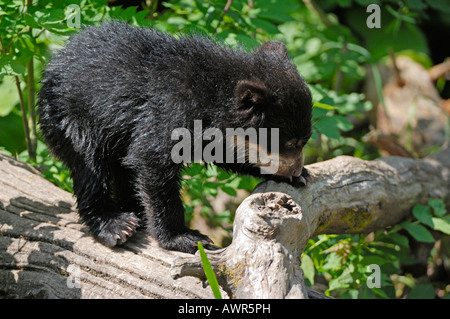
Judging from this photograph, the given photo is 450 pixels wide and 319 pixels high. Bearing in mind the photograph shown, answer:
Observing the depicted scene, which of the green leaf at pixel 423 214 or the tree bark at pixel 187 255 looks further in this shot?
the green leaf at pixel 423 214

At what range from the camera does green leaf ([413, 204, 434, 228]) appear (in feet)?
17.2

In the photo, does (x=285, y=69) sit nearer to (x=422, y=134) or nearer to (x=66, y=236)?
(x=66, y=236)

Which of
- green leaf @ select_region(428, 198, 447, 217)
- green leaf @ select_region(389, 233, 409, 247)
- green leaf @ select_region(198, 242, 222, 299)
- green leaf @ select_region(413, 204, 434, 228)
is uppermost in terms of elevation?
green leaf @ select_region(198, 242, 222, 299)

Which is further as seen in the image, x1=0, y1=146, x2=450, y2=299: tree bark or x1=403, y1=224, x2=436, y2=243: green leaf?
Result: x1=403, y1=224, x2=436, y2=243: green leaf

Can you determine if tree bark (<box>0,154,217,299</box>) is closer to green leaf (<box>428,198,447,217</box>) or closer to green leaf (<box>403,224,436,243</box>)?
green leaf (<box>403,224,436,243</box>)

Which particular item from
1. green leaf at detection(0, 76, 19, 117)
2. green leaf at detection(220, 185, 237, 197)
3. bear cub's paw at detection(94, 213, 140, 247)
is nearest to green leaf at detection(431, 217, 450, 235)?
green leaf at detection(220, 185, 237, 197)

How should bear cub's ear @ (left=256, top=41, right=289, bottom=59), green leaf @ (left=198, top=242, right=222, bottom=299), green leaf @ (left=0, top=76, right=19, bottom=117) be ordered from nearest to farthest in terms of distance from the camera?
green leaf @ (left=198, top=242, right=222, bottom=299) → bear cub's ear @ (left=256, top=41, right=289, bottom=59) → green leaf @ (left=0, top=76, right=19, bottom=117)

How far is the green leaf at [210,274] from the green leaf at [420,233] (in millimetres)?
2625

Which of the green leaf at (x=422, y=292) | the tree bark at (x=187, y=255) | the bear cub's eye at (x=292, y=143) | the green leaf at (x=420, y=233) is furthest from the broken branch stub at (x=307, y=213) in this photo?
the green leaf at (x=422, y=292)

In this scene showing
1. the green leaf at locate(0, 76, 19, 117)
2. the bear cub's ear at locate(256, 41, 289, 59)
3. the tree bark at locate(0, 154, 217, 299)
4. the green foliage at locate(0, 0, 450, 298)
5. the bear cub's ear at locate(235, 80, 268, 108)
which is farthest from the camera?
the green leaf at locate(0, 76, 19, 117)

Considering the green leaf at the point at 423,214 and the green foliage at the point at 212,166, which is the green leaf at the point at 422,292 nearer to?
the green foliage at the point at 212,166

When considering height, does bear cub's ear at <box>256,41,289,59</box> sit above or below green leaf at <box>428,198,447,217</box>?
above

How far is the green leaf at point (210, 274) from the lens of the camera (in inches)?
131
